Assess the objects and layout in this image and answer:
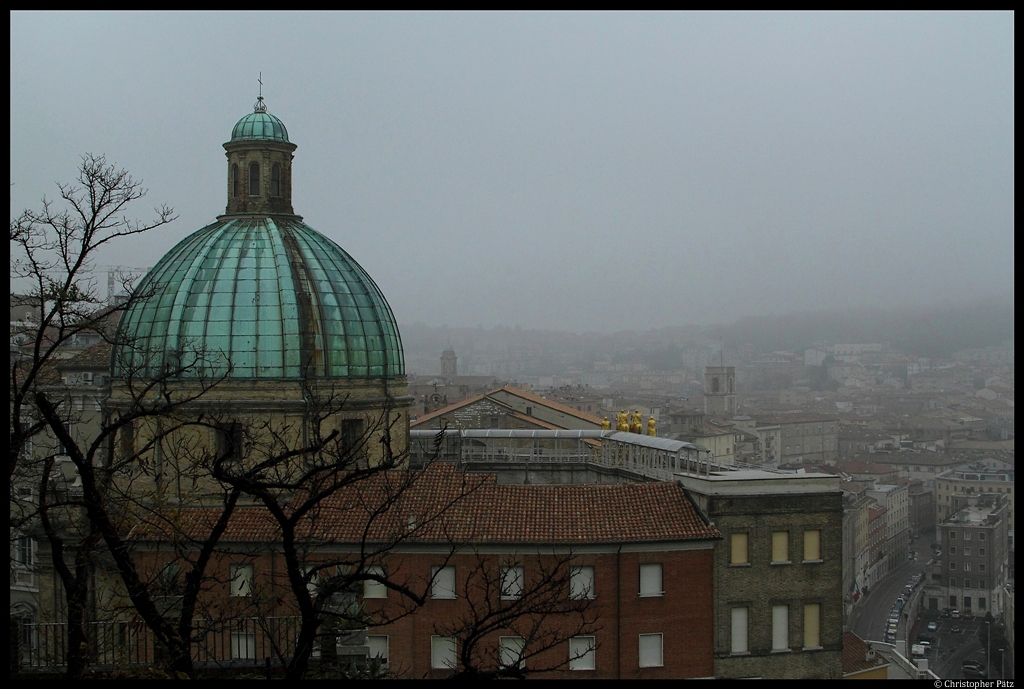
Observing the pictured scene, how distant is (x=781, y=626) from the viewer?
2858cm

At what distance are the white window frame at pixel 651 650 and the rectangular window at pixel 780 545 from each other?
11.9 ft

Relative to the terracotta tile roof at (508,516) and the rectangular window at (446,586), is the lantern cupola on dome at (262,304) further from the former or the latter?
the rectangular window at (446,586)

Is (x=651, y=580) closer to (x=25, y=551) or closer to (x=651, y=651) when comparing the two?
(x=651, y=651)

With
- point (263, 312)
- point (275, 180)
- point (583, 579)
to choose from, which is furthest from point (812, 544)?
point (275, 180)

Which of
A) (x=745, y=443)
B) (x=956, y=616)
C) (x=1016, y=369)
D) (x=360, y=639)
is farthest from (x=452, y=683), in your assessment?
(x=745, y=443)

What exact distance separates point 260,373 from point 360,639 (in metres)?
9.49

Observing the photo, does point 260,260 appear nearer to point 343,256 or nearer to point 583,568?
point 343,256

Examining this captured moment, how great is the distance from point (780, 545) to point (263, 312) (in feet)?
46.7

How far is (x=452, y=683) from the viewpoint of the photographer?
10766 mm

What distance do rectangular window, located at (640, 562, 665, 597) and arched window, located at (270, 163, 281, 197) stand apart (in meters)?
14.8

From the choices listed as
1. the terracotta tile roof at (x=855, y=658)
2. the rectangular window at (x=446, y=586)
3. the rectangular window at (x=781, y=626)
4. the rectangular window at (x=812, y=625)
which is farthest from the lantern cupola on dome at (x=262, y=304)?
the terracotta tile roof at (x=855, y=658)

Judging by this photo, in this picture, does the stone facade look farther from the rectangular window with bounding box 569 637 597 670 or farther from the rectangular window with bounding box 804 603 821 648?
the rectangular window with bounding box 569 637 597 670

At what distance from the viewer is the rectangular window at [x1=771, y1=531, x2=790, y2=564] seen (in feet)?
94.3

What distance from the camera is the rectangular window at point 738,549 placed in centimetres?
2838
